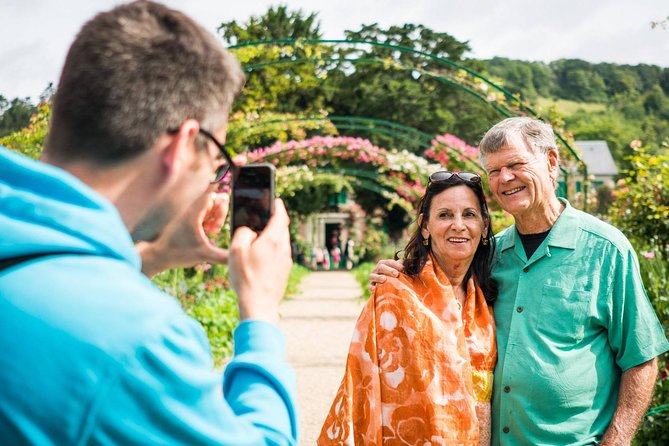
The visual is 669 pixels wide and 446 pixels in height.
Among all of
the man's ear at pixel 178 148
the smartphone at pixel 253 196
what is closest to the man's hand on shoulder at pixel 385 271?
the smartphone at pixel 253 196

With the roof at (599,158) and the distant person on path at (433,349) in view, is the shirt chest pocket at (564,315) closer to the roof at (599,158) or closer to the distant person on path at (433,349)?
the distant person on path at (433,349)

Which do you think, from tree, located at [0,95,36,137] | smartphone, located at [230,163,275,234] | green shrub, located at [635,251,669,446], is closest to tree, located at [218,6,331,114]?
tree, located at [0,95,36,137]

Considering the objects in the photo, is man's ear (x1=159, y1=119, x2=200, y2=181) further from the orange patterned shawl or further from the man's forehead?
the man's forehead

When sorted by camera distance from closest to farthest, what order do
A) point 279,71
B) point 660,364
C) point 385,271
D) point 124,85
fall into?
point 124,85, point 385,271, point 660,364, point 279,71

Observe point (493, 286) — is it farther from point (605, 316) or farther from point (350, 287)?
point (350, 287)

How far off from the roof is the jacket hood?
74756 mm

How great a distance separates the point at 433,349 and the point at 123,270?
1754 millimetres

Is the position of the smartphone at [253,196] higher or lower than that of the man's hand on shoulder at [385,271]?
higher

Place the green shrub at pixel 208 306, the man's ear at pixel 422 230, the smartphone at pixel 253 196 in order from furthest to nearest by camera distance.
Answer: the green shrub at pixel 208 306 < the man's ear at pixel 422 230 < the smartphone at pixel 253 196

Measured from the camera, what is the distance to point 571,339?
2.36 m

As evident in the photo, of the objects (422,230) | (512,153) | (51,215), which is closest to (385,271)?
(422,230)

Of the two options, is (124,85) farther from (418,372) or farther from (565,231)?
(565,231)

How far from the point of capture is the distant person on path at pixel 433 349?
7.89 feet

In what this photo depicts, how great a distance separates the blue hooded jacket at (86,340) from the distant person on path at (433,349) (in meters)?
1.57
